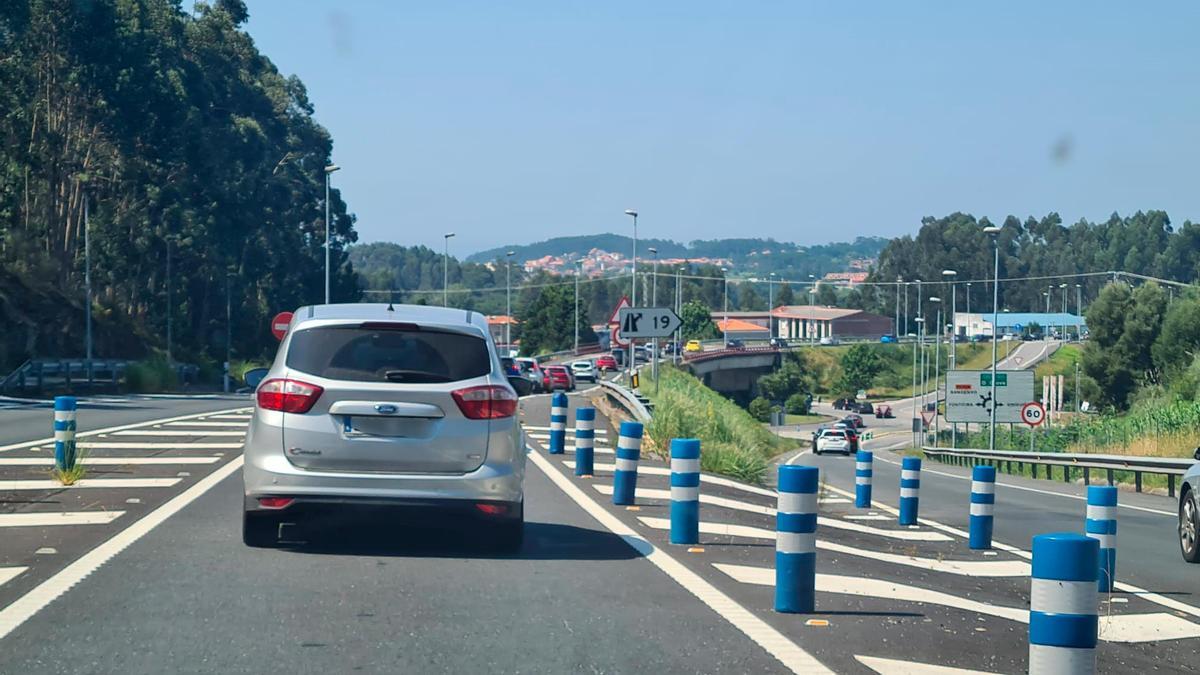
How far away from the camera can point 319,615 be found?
311 inches

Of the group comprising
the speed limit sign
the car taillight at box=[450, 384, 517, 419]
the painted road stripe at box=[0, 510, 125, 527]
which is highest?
the car taillight at box=[450, 384, 517, 419]

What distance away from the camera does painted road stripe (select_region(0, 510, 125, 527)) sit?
11.5 meters

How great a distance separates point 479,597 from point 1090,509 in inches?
221

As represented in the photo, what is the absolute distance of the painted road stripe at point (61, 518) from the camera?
452 inches

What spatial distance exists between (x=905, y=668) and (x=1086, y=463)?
25820mm

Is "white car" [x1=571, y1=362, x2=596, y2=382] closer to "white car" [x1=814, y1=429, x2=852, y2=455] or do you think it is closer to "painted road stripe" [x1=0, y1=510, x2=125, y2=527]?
"white car" [x1=814, y1=429, x2=852, y2=455]

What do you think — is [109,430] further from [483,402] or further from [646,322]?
→ [483,402]

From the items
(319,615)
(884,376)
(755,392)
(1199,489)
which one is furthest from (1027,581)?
(884,376)

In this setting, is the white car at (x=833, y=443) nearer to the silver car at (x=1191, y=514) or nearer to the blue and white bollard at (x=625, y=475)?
the silver car at (x=1191, y=514)

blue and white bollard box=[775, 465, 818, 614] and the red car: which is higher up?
blue and white bollard box=[775, 465, 818, 614]

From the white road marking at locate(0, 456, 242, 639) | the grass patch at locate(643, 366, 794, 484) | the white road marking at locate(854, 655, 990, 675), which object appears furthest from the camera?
the grass patch at locate(643, 366, 794, 484)

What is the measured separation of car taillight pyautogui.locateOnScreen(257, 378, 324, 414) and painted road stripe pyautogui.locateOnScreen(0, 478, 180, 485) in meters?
5.09

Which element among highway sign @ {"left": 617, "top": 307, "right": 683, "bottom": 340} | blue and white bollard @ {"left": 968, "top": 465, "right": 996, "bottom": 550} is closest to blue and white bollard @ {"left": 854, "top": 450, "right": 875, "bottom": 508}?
blue and white bollard @ {"left": 968, "top": 465, "right": 996, "bottom": 550}

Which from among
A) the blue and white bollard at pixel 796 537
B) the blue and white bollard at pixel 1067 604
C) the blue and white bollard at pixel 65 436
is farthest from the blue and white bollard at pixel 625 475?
the blue and white bollard at pixel 1067 604
